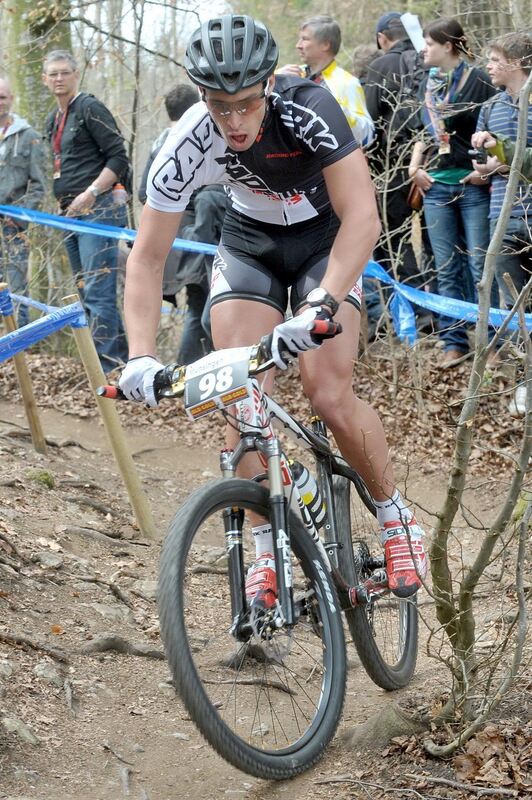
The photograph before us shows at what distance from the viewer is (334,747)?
11.3 ft

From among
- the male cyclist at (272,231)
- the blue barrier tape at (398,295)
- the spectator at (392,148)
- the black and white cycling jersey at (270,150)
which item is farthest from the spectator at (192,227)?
the black and white cycling jersey at (270,150)

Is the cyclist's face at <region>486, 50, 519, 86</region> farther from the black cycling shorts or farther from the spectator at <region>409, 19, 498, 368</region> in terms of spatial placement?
the black cycling shorts

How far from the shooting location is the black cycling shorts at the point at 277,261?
3787 mm

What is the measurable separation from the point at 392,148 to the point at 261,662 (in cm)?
560

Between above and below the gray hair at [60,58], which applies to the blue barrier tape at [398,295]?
below

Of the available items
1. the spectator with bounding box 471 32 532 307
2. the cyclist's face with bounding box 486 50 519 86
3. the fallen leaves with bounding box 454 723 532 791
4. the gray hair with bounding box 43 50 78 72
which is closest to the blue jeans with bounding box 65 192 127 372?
the gray hair with bounding box 43 50 78 72

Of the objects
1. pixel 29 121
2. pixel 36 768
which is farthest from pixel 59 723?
pixel 29 121

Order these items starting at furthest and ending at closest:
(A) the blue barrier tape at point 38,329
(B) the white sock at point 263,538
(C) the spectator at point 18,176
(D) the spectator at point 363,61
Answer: (C) the spectator at point 18,176
(D) the spectator at point 363,61
(A) the blue barrier tape at point 38,329
(B) the white sock at point 263,538

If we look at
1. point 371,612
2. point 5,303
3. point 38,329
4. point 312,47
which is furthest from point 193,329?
point 371,612

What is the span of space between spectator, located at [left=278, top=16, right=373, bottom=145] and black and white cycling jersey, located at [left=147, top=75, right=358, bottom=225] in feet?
13.4

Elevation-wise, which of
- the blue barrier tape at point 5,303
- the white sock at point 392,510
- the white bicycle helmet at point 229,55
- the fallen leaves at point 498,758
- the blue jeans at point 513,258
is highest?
the blue jeans at point 513,258

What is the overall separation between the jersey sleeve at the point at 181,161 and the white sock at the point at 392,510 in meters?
1.48

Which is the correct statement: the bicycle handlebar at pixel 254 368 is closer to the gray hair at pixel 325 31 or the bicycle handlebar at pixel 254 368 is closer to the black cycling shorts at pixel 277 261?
the black cycling shorts at pixel 277 261

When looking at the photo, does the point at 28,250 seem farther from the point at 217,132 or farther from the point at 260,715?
the point at 260,715
